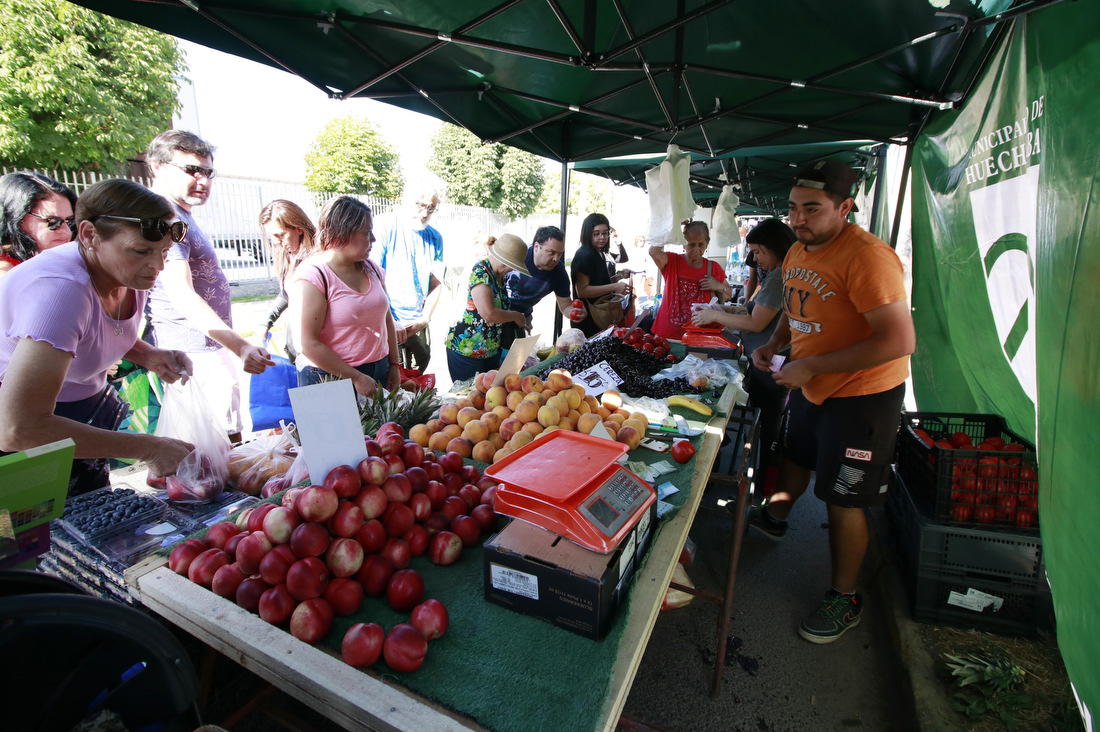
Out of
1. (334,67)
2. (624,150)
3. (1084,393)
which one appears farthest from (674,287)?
(1084,393)

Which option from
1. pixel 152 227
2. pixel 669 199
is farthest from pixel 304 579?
pixel 669 199

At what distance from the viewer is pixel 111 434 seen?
1.59m

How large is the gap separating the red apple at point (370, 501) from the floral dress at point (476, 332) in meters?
2.50

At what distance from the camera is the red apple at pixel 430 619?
1.16 m

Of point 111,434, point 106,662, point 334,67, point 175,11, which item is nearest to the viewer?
point 106,662

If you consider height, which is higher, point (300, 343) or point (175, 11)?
point (175, 11)

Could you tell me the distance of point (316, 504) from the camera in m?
1.29

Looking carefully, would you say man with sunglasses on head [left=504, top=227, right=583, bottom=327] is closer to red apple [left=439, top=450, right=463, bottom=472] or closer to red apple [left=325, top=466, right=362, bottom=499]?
red apple [left=439, top=450, right=463, bottom=472]

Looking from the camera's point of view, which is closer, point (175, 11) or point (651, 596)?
point (651, 596)

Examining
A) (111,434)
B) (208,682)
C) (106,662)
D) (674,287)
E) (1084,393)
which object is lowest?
(208,682)

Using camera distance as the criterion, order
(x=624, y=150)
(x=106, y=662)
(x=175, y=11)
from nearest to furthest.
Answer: (x=106, y=662), (x=175, y=11), (x=624, y=150)

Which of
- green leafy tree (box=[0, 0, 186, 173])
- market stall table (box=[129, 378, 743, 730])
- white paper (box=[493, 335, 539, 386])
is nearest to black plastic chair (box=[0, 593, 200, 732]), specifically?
market stall table (box=[129, 378, 743, 730])

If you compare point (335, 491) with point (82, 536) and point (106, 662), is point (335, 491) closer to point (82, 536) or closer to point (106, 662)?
point (106, 662)

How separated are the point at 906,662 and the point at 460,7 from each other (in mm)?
4019
